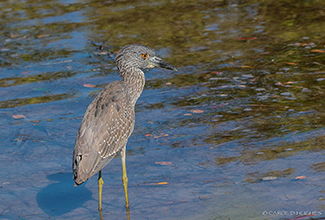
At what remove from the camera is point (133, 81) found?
7809 mm

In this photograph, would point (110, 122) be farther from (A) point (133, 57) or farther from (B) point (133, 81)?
(A) point (133, 57)

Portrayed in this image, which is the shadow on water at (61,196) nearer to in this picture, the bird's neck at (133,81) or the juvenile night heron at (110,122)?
the juvenile night heron at (110,122)

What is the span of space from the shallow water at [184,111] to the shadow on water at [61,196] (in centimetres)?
3

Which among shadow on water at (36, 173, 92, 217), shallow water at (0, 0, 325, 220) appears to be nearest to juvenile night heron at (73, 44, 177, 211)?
shadow on water at (36, 173, 92, 217)

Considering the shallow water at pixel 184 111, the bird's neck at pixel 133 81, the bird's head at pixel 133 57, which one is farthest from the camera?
the bird's head at pixel 133 57

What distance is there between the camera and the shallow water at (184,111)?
22.6 feet

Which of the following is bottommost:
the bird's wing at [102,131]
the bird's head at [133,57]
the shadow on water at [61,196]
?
the shadow on water at [61,196]

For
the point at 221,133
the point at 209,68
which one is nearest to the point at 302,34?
Answer: the point at 209,68

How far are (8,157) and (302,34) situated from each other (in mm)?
8769

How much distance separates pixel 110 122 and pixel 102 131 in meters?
0.21

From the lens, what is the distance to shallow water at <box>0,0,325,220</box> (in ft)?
22.6

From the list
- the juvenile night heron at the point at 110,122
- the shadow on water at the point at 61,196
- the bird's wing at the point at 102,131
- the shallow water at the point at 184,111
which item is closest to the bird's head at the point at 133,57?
the juvenile night heron at the point at 110,122

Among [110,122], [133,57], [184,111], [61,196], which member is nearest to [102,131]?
[110,122]

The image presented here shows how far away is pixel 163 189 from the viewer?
7113 millimetres
